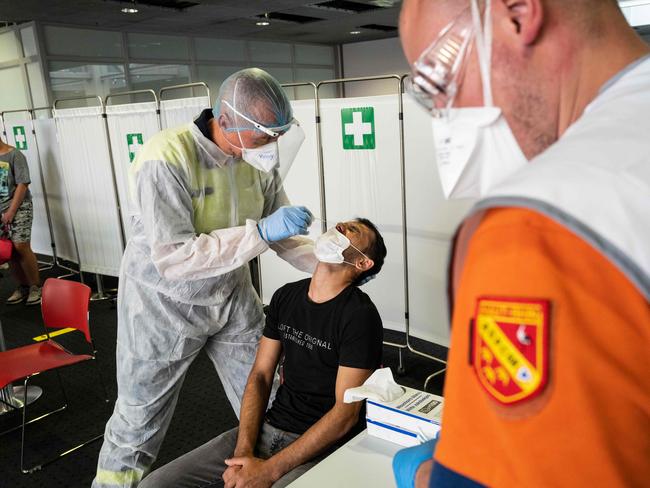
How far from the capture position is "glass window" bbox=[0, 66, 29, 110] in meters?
7.46

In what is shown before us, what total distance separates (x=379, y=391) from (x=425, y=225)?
1746 mm

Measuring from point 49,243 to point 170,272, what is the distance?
4.47m

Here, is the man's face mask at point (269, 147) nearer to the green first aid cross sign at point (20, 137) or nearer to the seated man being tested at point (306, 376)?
the seated man being tested at point (306, 376)

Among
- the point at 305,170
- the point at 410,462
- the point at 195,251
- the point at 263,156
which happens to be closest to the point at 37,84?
the point at 305,170

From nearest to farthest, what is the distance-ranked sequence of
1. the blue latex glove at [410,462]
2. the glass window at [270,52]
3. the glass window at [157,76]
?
the blue latex glove at [410,462]
the glass window at [157,76]
the glass window at [270,52]

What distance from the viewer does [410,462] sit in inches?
29.1

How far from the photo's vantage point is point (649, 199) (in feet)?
1.19

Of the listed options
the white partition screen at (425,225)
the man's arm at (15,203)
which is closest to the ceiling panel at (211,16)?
the man's arm at (15,203)

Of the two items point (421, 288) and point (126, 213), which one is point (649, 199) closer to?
point (421, 288)

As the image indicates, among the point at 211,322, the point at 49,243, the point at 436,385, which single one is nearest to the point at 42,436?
the point at 211,322

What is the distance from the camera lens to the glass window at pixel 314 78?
10.9 m

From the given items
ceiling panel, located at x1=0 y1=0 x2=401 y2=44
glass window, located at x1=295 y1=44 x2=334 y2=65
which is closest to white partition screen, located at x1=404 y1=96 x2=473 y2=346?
ceiling panel, located at x1=0 y1=0 x2=401 y2=44

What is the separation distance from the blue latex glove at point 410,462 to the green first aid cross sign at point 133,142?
374 centimetres

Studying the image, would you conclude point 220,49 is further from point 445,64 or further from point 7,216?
point 445,64
